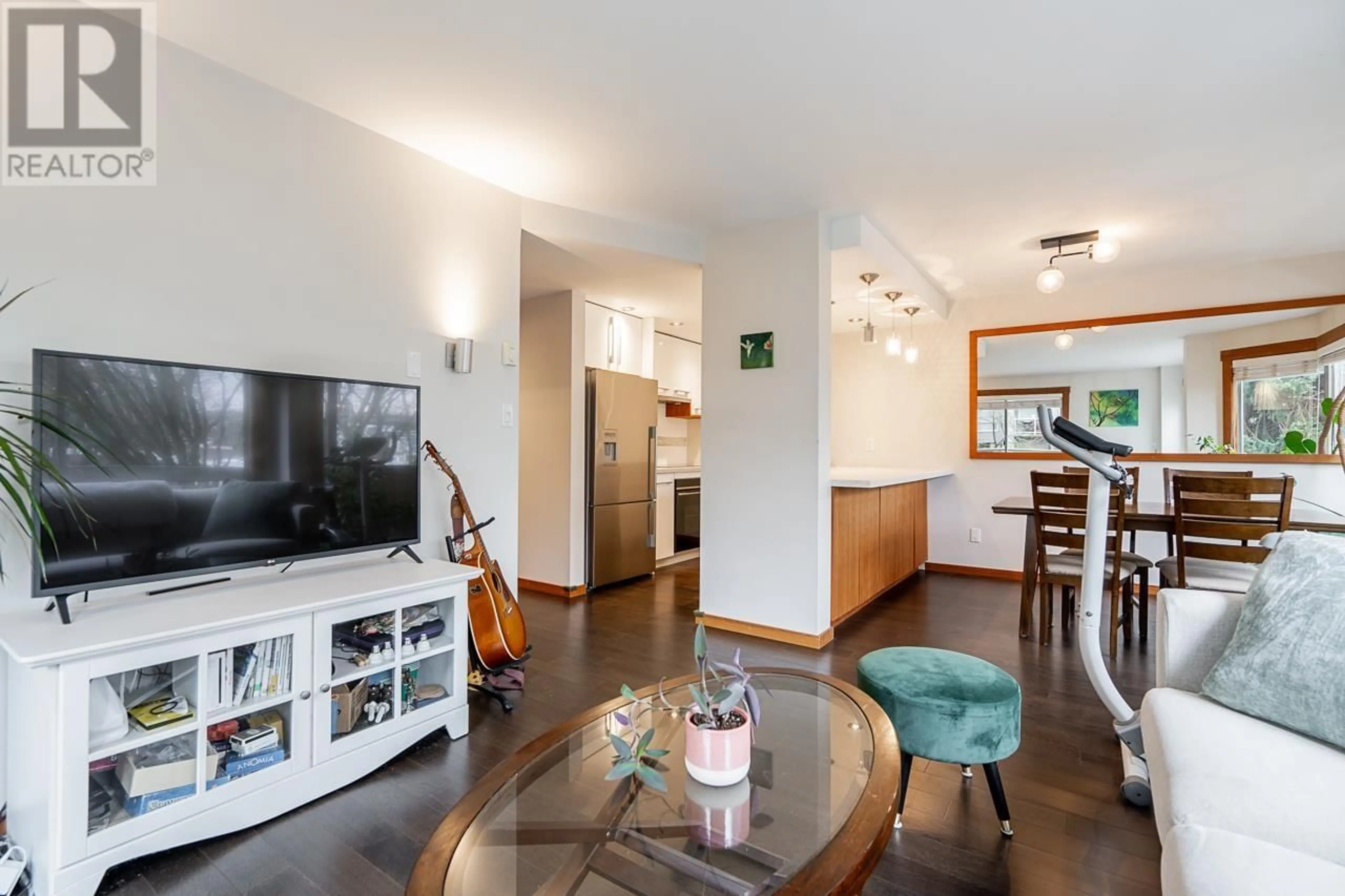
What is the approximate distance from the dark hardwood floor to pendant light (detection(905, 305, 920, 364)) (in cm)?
241

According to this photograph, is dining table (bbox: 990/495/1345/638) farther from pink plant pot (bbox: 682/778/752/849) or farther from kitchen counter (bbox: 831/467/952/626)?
pink plant pot (bbox: 682/778/752/849)

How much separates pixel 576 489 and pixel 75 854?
10.5 ft

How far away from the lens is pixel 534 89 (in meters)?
2.18

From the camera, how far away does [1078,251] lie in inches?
152

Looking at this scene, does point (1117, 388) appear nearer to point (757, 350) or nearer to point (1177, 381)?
point (1177, 381)

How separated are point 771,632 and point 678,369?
3170mm

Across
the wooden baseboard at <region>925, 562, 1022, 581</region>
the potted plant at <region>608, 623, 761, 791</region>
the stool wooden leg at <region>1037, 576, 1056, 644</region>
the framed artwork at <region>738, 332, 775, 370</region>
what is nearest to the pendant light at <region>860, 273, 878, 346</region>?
the framed artwork at <region>738, 332, 775, 370</region>

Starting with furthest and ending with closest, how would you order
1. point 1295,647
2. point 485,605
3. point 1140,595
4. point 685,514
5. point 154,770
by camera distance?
point 685,514 → point 1140,595 → point 485,605 → point 154,770 → point 1295,647

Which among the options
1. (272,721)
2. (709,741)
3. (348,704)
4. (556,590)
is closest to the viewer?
(709,741)

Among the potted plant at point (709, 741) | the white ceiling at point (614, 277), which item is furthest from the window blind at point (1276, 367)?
the potted plant at point (709, 741)

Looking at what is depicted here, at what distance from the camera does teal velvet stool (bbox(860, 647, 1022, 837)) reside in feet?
5.22

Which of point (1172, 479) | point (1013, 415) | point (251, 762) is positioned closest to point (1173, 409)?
point (1013, 415)

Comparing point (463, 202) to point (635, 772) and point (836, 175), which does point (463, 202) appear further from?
point (635, 772)

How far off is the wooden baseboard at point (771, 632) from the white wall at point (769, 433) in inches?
1.1
